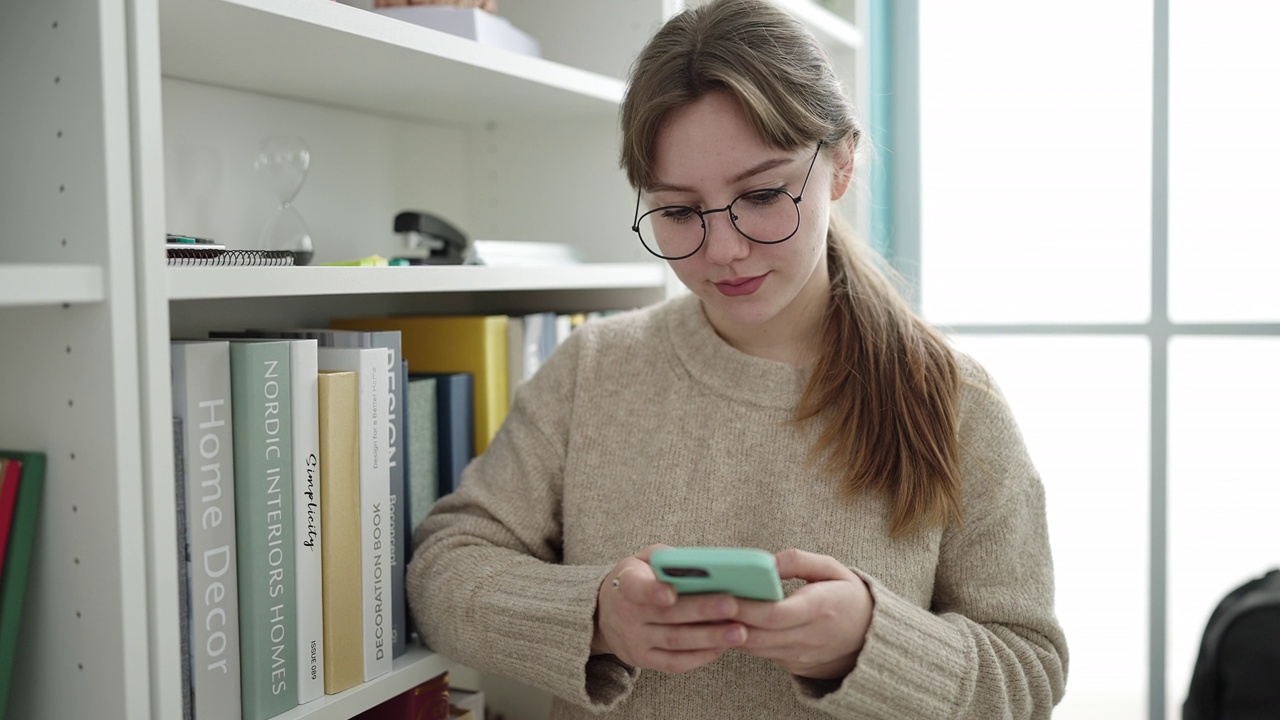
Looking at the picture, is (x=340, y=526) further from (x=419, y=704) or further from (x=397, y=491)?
(x=419, y=704)

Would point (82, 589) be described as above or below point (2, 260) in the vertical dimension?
below

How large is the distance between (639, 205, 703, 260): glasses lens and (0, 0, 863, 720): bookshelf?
236mm

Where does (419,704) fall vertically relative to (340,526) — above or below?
below

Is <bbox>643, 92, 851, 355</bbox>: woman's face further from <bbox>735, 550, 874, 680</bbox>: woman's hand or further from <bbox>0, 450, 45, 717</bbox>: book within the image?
<bbox>0, 450, 45, 717</bbox>: book

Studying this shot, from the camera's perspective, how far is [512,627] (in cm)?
109

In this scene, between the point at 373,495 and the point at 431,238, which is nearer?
the point at 373,495

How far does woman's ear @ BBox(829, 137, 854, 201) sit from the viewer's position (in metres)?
1.14

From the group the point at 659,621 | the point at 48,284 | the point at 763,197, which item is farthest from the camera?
the point at 763,197

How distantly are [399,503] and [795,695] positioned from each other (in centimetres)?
48

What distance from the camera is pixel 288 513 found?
1006mm

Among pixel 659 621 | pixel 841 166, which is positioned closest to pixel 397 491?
pixel 659 621

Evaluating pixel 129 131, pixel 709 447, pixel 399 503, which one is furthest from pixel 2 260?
pixel 709 447

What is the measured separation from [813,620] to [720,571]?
140 millimetres

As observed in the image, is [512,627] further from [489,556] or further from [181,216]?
[181,216]
